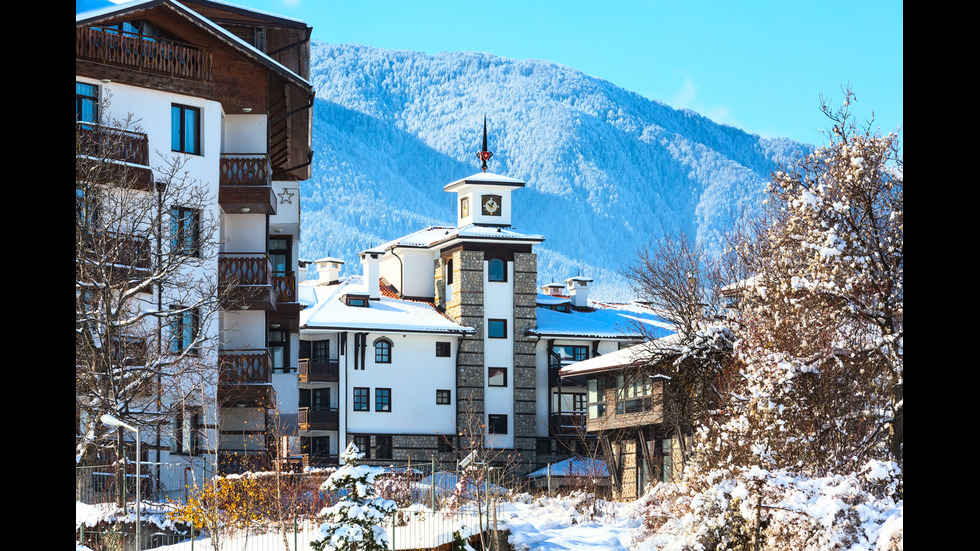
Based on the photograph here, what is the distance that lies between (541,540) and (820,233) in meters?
15.6

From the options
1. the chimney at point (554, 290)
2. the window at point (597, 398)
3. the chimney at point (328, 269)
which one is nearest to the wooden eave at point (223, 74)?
the window at point (597, 398)

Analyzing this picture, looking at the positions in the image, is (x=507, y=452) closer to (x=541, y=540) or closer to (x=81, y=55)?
(x=541, y=540)

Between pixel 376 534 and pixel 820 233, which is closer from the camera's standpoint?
pixel 820 233

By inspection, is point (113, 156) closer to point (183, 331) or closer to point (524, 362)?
point (183, 331)

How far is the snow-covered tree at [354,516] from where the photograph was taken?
2291 centimetres

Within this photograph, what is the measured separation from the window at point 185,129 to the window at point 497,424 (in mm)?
31760

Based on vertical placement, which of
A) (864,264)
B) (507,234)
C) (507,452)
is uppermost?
(507,234)

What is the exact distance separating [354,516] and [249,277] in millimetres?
11812

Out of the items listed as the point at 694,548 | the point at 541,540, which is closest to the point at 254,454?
the point at 541,540

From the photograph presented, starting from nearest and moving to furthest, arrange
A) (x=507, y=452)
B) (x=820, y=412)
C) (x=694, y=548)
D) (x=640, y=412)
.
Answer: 1. (x=820, y=412)
2. (x=694, y=548)
3. (x=640, y=412)
4. (x=507, y=452)

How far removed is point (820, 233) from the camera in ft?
59.6

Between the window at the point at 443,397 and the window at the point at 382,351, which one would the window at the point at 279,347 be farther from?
the window at the point at 443,397
